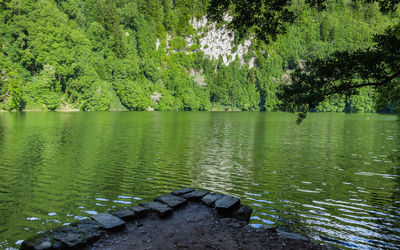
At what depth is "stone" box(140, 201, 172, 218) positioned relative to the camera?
29.3 feet

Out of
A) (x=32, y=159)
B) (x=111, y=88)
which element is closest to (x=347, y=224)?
(x=32, y=159)

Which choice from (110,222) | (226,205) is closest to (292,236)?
(226,205)

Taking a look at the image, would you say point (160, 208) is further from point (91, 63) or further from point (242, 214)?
point (91, 63)

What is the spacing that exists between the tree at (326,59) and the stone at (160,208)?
8.83m

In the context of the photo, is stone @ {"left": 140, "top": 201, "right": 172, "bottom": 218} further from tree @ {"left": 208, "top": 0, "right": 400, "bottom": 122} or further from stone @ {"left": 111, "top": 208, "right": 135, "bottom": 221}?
tree @ {"left": 208, "top": 0, "right": 400, "bottom": 122}

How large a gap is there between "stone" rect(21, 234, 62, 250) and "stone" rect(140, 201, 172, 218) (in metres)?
3.28

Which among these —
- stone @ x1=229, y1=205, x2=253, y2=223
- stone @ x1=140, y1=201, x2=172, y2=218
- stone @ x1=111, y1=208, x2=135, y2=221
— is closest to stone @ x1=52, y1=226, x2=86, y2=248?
stone @ x1=111, y1=208, x2=135, y2=221

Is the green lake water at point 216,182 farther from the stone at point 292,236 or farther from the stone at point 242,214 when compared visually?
the stone at point 292,236

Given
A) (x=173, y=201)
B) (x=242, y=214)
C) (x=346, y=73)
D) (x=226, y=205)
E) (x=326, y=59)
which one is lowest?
(x=242, y=214)

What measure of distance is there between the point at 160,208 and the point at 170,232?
156 cm

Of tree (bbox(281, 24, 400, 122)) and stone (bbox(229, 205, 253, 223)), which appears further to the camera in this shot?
tree (bbox(281, 24, 400, 122))

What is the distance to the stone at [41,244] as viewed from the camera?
626cm

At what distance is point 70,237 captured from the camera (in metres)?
6.77

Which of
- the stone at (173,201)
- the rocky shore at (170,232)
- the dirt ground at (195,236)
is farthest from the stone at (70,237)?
the stone at (173,201)
